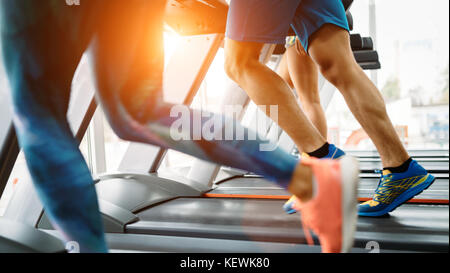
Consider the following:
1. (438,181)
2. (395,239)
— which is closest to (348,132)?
(438,181)

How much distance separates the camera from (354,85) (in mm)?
1110

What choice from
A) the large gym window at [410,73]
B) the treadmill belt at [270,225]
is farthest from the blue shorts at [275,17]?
the large gym window at [410,73]

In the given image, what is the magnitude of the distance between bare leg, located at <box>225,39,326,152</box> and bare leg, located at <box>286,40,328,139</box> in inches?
20.3

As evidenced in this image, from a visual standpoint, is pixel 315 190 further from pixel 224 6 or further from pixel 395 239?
pixel 224 6

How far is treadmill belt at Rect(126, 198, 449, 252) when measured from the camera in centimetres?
114

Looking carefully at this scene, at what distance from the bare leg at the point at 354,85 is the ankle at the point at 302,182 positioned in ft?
1.91

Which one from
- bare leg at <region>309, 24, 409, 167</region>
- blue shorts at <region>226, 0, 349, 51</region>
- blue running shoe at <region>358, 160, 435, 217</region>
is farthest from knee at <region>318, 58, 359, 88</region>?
blue running shoe at <region>358, 160, 435, 217</region>

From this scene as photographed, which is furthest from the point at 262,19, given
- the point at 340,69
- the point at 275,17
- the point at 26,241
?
the point at 26,241

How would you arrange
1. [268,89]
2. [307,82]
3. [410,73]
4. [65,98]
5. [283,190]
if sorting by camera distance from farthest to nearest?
[410,73], [283,190], [307,82], [268,89], [65,98]

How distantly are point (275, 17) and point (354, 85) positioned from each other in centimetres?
33

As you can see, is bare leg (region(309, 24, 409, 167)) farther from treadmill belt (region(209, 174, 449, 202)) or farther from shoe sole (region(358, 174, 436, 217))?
treadmill belt (region(209, 174, 449, 202))

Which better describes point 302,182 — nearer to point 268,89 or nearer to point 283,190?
point 268,89

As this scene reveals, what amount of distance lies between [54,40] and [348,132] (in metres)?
5.18

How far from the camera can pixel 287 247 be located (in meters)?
1.20
